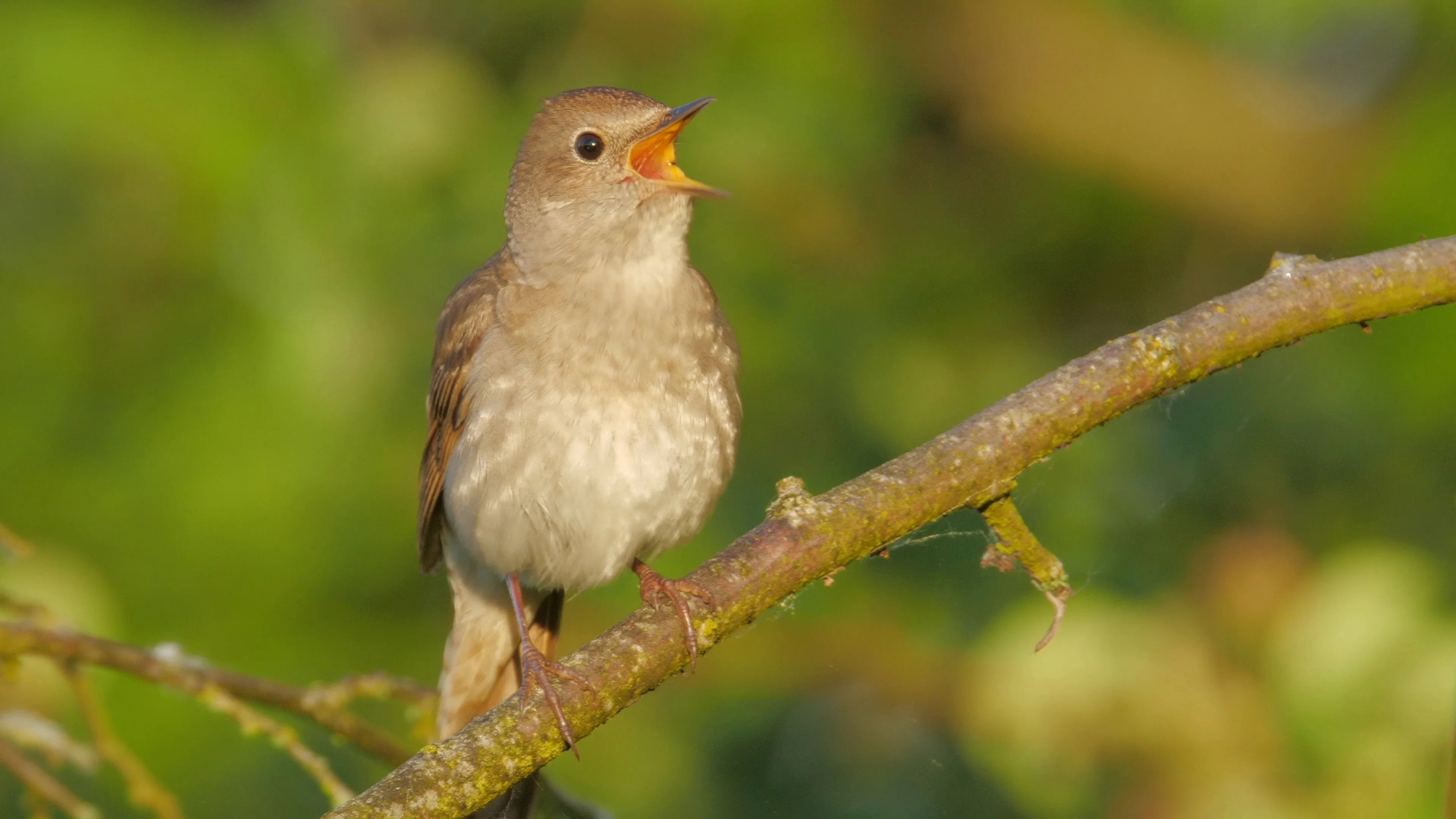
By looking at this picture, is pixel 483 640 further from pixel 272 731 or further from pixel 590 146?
pixel 590 146

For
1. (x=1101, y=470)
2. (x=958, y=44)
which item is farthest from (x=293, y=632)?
(x=958, y=44)

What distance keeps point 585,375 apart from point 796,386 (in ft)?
5.07

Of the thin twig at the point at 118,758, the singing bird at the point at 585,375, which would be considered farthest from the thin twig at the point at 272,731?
the singing bird at the point at 585,375

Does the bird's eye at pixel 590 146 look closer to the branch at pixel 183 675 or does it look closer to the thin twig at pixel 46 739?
the branch at pixel 183 675

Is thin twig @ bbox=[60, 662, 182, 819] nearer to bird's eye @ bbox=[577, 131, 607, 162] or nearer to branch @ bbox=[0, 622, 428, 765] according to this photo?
branch @ bbox=[0, 622, 428, 765]

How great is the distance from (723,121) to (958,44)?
A: 1428 millimetres

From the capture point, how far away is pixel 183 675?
2924mm

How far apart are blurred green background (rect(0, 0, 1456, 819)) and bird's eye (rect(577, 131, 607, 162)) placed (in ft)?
3.93

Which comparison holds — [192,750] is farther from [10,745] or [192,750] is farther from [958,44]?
[958,44]


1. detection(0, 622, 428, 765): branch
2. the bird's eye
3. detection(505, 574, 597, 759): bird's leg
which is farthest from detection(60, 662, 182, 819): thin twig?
the bird's eye

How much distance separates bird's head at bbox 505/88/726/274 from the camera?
351 centimetres

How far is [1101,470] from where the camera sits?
429 centimetres

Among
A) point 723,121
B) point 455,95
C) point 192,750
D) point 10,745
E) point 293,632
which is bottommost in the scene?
point 10,745

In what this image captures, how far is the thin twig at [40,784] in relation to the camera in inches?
111
